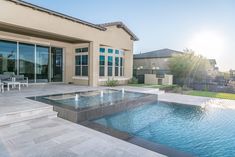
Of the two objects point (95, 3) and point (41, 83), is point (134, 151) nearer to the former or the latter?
point (41, 83)

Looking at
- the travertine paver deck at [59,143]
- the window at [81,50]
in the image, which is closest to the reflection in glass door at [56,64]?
the window at [81,50]

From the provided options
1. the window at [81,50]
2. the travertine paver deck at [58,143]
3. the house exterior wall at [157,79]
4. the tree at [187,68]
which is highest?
the window at [81,50]

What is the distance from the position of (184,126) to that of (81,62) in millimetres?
11006

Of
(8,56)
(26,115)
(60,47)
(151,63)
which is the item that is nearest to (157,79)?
(151,63)

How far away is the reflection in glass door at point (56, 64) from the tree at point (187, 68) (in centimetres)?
1207

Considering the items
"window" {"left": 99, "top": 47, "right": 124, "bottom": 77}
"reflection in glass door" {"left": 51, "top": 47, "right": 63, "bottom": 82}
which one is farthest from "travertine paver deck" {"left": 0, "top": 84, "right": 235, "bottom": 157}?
"window" {"left": 99, "top": 47, "right": 124, "bottom": 77}

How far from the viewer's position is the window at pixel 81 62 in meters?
14.3

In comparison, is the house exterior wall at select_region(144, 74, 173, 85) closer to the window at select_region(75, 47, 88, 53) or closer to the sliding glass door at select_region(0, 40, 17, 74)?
the window at select_region(75, 47, 88, 53)

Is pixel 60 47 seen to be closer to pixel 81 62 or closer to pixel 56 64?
pixel 56 64

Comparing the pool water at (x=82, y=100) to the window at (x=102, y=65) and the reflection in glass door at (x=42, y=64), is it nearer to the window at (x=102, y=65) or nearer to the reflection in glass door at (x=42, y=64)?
the reflection in glass door at (x=42, y=64)

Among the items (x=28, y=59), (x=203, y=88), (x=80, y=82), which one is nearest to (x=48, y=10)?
(x=28, y=59)

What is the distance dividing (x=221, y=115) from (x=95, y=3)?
12.7m

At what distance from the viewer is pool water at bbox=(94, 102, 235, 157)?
169 inches

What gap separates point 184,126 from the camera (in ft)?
19.0
